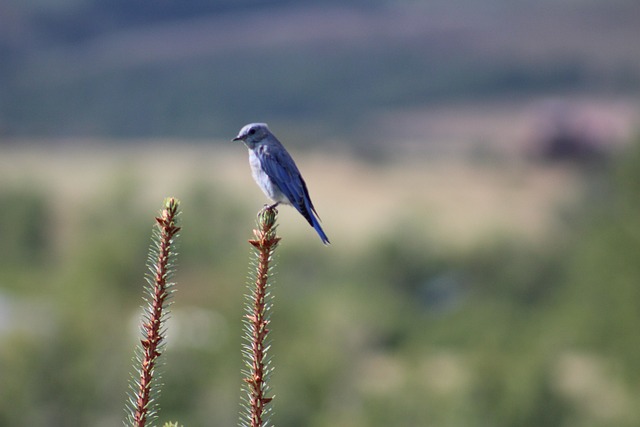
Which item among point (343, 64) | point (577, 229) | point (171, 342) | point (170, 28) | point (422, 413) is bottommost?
point (422, 413)

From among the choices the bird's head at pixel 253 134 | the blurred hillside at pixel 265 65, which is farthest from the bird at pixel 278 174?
the blurred hillside at pixel 265 65

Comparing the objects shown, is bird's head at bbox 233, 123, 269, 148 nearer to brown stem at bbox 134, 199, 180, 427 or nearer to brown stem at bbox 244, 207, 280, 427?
brown stem at bbox 244, 207, 280, 427

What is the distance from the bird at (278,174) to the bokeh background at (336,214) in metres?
27.3

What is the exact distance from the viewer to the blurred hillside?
14100 cm

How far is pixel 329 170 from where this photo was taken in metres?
95.0

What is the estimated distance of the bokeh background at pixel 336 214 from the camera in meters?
40.8

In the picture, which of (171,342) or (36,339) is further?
(171,342)

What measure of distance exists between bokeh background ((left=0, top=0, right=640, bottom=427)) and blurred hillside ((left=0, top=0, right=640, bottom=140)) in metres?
0.57

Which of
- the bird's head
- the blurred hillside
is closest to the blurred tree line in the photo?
the bird's head

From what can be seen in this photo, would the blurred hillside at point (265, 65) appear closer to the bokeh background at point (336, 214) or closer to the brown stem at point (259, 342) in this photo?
the bokeh background at point (336, 214)

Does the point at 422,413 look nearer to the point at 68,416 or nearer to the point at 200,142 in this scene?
the point at 68,416

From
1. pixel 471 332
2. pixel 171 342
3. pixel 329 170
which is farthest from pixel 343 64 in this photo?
pixel 171 342

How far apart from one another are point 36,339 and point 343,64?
130 meters

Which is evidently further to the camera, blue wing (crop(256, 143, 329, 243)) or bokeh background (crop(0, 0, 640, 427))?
bokeh background (crop(0, 0, 640, 427))
